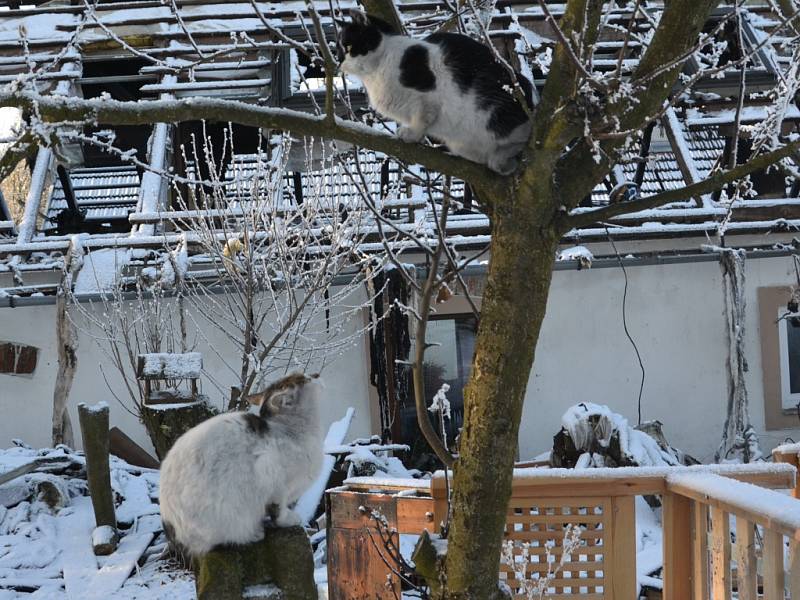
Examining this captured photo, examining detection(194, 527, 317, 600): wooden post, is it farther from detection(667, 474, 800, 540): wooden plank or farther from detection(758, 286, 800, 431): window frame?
detection(758, 286, 800, 431): window frame

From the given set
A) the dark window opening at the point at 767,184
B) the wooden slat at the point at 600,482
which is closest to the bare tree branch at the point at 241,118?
the wooden slat at the point at 600,482

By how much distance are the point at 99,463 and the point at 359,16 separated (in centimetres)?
569

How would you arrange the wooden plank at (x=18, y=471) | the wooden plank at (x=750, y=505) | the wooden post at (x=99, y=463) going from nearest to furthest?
the wooden plank at (x=750, y=505) → the wooden post at (x=99, y=463) → the wooden plank at (x=18, y=471)

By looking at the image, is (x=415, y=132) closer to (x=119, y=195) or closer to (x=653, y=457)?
(x=653, y=457)

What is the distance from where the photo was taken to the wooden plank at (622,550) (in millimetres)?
3869

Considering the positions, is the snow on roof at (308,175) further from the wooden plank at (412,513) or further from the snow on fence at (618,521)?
the snow on fence at (618,521)

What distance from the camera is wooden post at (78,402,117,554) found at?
25.1ft

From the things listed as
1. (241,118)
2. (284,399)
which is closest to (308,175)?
(284,399)

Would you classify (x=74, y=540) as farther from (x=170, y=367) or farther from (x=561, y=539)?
(x=561, y=539)

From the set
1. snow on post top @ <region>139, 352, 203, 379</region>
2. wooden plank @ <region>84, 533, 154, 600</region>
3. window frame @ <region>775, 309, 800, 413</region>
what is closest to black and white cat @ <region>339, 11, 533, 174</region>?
snow on post top @ <region>139, 352, 203, 379</region>

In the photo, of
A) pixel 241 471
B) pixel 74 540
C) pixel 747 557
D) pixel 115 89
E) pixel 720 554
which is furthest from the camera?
pixel 115 89

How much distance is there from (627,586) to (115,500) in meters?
6.29

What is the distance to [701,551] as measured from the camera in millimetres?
3572

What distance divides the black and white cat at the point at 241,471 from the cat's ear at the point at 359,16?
1.37 m
